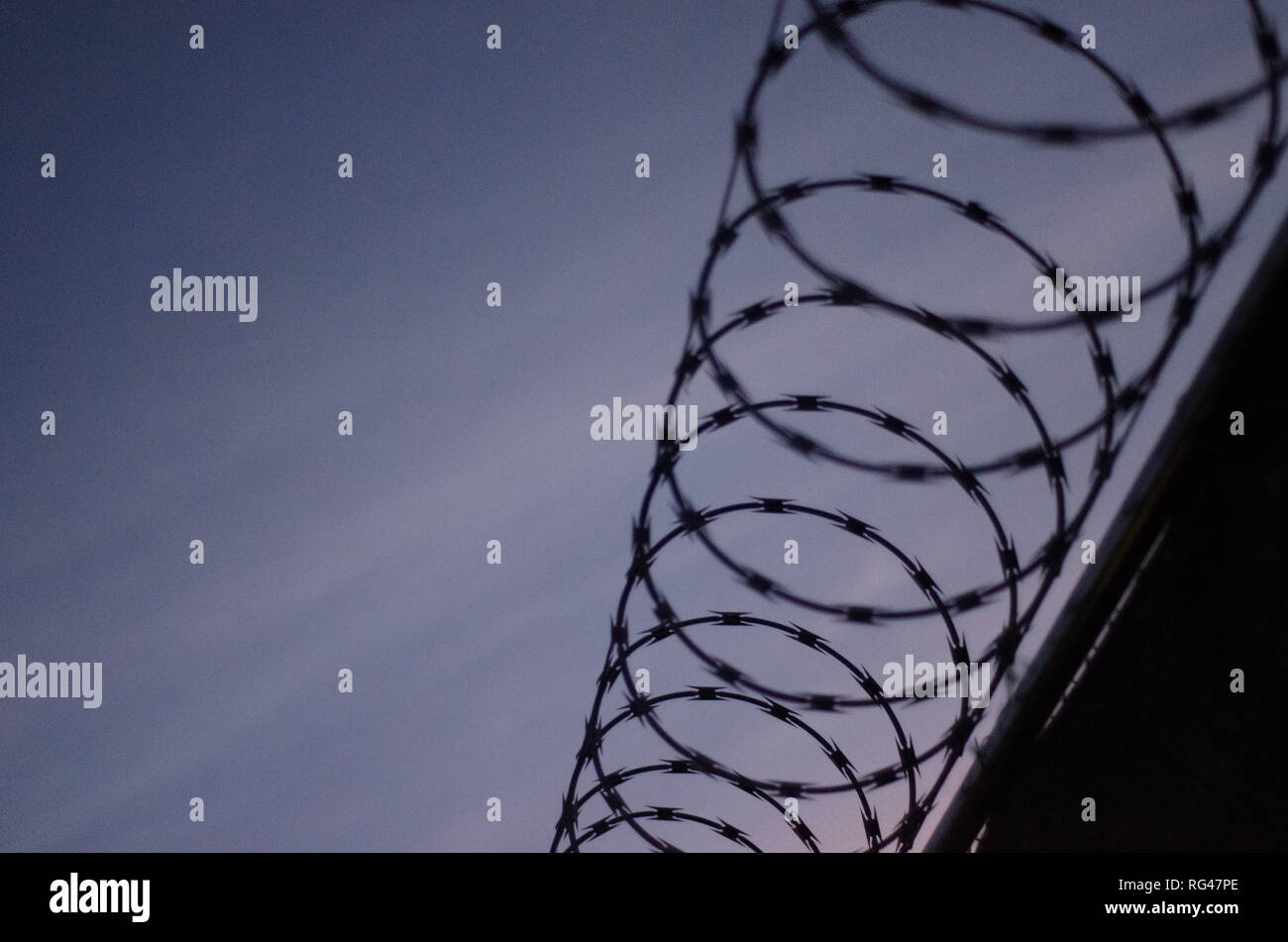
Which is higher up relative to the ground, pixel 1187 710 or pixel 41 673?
pixel 41 673

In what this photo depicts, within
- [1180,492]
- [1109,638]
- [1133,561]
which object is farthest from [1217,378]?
[1109,638]

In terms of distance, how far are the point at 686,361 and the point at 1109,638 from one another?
314cm

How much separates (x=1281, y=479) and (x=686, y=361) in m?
3.55

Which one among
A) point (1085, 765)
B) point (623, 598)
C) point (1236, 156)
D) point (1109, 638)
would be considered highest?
point (1236, 156)

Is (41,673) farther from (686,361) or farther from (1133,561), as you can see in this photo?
(1133,561)

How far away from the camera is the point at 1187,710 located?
18.6 feet

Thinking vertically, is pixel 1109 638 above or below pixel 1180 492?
below

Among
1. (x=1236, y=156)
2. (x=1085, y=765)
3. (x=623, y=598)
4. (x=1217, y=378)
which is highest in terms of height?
(x=1236, y=156)
